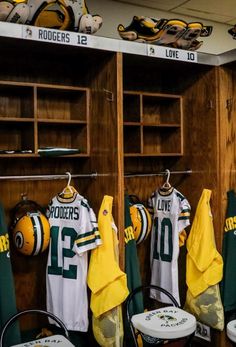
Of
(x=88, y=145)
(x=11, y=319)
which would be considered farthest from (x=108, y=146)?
(x=11, y=319)

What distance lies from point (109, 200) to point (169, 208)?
0.56 m

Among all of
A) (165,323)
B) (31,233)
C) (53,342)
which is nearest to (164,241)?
(165,323)

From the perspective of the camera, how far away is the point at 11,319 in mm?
1945

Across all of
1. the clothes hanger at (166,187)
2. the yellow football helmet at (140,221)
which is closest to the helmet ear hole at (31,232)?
the yellow football helmet at (140,221)

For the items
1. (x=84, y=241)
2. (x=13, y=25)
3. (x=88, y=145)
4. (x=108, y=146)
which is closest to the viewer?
(x=13, y=25)

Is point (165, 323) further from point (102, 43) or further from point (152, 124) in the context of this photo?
point (102, 43)

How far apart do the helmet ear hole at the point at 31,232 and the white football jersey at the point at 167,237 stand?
804 millimetres

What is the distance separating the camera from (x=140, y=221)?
2.56 metres

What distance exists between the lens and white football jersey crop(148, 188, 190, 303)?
256cm

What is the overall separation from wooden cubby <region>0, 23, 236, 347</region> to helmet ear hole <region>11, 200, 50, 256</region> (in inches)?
8.3

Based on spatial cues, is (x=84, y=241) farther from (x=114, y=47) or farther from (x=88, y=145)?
(x=114, y=47)

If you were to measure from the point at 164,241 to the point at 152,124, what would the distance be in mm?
802

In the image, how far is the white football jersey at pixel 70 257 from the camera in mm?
2199

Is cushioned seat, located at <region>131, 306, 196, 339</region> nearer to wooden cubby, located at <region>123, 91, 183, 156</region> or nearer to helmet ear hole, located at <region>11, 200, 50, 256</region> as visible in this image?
helmet ear hole, located at <region>11, 200, 50, 256</region>
